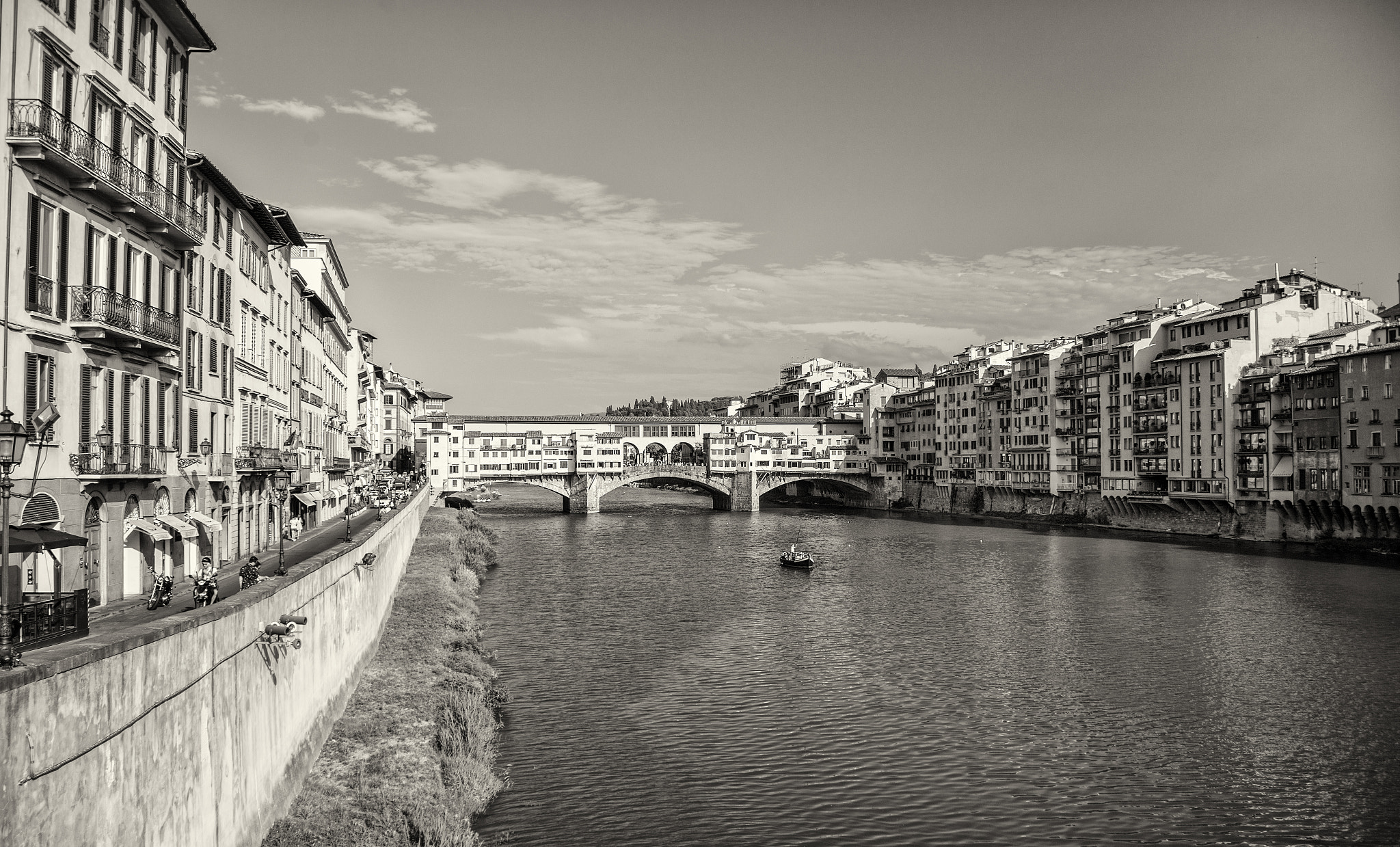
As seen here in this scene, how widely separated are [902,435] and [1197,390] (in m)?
59.2

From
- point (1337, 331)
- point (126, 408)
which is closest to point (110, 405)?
point (126, 408)

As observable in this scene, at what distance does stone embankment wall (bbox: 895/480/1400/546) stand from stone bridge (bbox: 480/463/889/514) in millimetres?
12686

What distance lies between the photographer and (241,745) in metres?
15.8

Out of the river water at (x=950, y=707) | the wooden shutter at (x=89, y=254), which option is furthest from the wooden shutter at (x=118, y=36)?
the river water at (x=950, y=707)

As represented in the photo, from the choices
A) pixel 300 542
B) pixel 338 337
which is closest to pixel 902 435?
pixel 338 337

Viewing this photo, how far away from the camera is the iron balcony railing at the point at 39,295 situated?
21.4m

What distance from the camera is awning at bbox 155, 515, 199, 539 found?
91.8ft

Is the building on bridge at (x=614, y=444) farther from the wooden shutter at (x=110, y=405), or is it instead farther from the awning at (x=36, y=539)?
the awning at (x=36, y=539)

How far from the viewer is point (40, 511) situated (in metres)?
22.0

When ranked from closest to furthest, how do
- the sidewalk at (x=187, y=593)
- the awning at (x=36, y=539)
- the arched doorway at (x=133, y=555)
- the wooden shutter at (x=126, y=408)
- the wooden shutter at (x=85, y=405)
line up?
1. the awning at (x=36, y=539)
2. the sidewalk at (x=187, y=593)
3. the wooden shutter at (x=85, y=405)
4. the wooden shutter at (x=126, y=408)
5. the arched doorway at (x=133, y=555)

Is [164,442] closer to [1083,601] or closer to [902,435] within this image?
[1083,601]

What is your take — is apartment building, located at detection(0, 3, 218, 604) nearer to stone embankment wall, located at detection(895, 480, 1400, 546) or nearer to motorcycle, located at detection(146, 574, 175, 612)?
motorcycle, located at detection(146, 574, 175, 612)

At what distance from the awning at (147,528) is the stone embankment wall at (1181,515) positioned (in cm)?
7347

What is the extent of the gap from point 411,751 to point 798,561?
44154 millimetres
